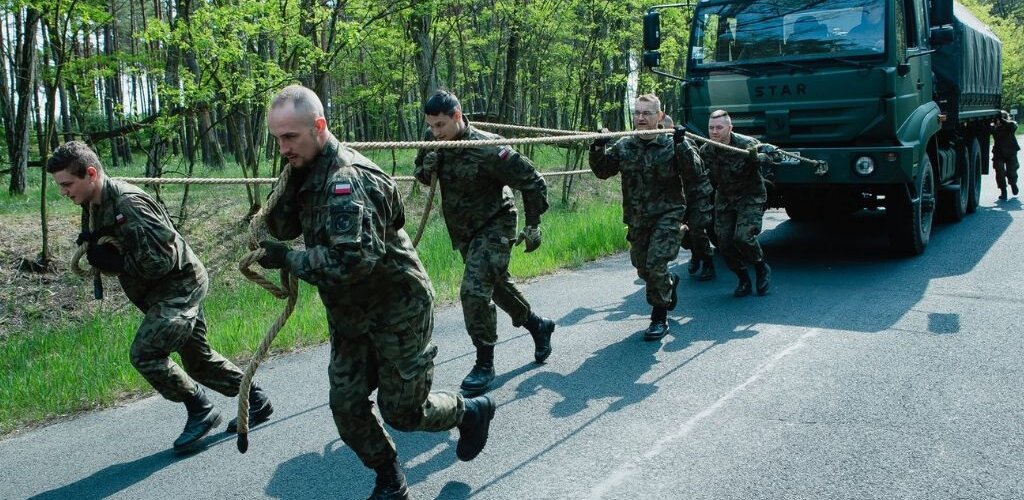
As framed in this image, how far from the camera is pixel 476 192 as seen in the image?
17.0 feet

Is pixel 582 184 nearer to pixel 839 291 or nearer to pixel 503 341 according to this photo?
pixel 839 291

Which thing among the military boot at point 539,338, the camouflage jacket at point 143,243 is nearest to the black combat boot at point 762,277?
the military boot at point 539,338

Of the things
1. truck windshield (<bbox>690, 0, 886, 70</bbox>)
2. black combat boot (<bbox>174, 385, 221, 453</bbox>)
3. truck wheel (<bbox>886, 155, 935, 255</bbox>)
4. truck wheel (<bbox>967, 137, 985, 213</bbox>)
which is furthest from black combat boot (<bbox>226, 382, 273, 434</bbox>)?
truck wheel (<bbox>967, 137, 985, 213</bbox>)

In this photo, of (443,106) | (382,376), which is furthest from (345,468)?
(443,106)

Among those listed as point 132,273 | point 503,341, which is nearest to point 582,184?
point 503,341

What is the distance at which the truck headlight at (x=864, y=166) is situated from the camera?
8.27 meters

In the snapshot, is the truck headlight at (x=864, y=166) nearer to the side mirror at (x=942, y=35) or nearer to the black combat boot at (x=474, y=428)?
the side mirror at (x=942, y=35)

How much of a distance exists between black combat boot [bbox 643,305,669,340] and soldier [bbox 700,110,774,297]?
1.58 metres

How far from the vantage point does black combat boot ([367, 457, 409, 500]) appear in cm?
351

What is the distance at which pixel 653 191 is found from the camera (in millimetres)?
6312

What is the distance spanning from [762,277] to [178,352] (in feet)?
17.0

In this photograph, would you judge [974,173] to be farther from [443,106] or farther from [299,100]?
[299,100]

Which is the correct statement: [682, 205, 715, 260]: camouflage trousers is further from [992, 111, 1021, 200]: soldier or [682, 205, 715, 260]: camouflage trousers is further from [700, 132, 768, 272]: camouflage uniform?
[992, 111, 1021, 200]: soldier

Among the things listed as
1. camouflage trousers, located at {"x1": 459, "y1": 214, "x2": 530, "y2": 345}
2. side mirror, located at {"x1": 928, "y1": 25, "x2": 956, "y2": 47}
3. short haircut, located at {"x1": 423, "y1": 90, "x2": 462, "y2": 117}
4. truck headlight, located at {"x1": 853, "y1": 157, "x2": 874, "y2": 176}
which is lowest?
camouflage trousers, located at {"x1": 459, "y1": 214, "x2": 530, "y2": 345}
